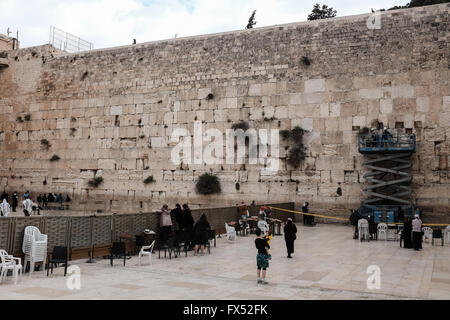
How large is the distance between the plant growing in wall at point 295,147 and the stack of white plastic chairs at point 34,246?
481 inches

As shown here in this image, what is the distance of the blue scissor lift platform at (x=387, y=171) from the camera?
15.8 metres

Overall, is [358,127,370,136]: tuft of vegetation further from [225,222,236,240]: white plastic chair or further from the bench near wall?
the bench near wall

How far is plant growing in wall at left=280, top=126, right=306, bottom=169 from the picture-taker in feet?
59.6

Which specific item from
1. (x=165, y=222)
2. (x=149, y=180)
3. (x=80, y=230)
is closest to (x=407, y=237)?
(x=165, y=222)

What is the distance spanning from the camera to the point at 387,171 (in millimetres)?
16219

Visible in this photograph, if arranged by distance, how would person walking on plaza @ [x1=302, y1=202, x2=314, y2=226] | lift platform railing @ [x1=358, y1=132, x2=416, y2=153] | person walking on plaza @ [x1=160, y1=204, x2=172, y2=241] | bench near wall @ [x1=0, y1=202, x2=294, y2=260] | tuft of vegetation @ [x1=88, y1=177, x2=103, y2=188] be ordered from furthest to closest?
tuft of vegetation @ [x1=88, y1=177, x2=103, y2=188], person walking on plaza @ [x1=302, y1=202, x2=314, y2=226], lift platform railing @ [x1=358, y1=132, x2=416, y2=153], person walking on plaza @ [x1=160, y1=204, x2=172, y2=241], bench near wall @ [x1=0, y1=202, x2=294, y2=260]

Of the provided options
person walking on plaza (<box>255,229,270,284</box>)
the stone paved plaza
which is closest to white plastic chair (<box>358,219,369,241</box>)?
the stone paved plaza

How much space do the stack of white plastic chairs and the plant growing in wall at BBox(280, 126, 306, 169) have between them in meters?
12.2

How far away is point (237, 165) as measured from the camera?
19.2 metres

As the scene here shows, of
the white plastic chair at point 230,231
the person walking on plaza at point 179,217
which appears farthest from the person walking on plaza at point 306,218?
the person walking on plaza at point 179,217

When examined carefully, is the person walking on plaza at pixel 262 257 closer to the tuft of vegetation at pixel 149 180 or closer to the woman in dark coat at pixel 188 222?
the woman in dark coat at pixel 188 222

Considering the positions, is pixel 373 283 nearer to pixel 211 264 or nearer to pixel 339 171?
pixel 211 264

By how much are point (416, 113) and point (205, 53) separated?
→ 383 inches

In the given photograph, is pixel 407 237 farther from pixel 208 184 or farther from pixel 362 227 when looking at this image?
pixel 208 184
